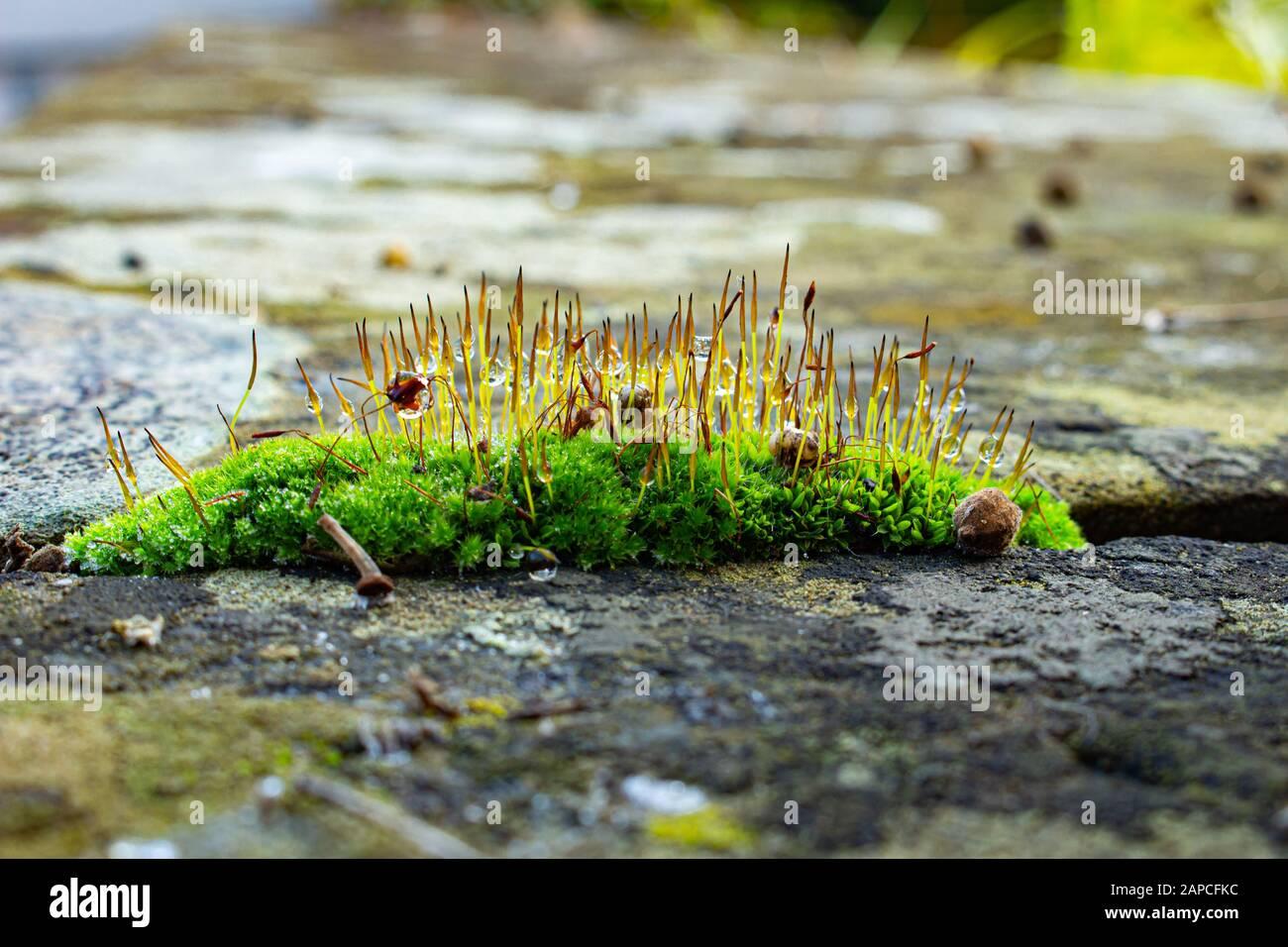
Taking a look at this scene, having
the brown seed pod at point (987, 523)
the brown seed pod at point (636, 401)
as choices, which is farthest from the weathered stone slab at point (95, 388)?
the brown seed pod at point (987, 523)

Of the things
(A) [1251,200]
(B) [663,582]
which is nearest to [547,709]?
(B) [663,582]

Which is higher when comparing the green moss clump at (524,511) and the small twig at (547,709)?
the green moss clump at (524,511)

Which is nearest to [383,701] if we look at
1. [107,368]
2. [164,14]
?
[107,368]

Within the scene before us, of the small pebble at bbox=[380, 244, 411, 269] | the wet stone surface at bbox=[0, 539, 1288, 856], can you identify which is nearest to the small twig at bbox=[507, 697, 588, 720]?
the wet stone surface at bbox=[0, 539, 1288, 856]

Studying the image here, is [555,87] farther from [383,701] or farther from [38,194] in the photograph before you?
[383,701]

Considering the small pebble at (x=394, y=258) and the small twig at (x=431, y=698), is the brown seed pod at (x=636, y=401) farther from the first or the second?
the small pebble at (x=394, y=258)

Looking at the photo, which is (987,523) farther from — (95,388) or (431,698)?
(95,388)
